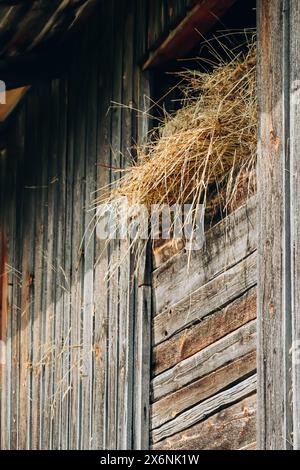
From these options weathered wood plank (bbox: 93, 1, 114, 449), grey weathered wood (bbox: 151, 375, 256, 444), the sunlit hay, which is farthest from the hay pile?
weathered wood plank (bbox: 93, 1, 114, 449)

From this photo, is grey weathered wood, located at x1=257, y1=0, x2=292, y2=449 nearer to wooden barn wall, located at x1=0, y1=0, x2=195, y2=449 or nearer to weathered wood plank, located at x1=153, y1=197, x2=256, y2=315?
weathered wood plank, located at x1=153, y1=197, x2=256, y2=315

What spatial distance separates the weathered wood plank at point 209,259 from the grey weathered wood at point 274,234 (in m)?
0.42

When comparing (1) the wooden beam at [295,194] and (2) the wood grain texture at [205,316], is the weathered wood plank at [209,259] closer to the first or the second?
(2) the wood grain texture at [205,316]

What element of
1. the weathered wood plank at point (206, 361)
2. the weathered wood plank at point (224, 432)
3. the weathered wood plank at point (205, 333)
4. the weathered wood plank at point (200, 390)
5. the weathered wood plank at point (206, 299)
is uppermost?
the weathered wood plank at point (206, 299)

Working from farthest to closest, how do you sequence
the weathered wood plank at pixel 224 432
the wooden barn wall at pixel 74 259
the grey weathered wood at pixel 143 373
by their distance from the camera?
the wooden barn wall at pixel 74 259, the grey weathered wood at pixel 143 373, the weathered wood plank at pixel 224 432

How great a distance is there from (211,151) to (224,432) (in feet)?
3.58

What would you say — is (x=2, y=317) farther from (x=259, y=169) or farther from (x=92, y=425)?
(x=259, y=169)

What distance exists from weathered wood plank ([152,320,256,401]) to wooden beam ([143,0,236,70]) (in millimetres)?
1254

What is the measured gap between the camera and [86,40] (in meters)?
6.97

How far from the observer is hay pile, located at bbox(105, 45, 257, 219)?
17.1ft

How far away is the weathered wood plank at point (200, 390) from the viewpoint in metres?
5.16

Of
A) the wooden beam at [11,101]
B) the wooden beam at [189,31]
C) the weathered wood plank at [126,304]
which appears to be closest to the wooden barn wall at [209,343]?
the weathered wood plank at [126,304]

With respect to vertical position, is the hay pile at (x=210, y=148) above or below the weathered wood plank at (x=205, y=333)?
above
